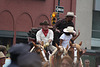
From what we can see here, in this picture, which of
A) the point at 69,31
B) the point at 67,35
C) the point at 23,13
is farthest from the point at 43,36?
the point at 23,13

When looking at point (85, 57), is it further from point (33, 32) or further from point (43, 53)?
point (43, 53)

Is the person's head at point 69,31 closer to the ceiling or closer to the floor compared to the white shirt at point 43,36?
closer to the ceiling

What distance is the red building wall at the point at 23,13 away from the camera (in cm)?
2666

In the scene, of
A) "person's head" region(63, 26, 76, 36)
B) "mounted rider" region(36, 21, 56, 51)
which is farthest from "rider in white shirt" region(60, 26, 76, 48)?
"mounted rider" region(36, 21, 56, 51)

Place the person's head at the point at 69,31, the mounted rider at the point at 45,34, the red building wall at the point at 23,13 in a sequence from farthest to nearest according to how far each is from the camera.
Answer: the red building wall at the point at 23,13
the mounted rider at the point at 45,34
the person's head at the point at 69,31

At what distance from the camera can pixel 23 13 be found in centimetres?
2739

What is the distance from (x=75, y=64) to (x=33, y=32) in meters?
2.96

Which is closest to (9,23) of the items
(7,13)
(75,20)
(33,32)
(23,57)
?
(7,13)

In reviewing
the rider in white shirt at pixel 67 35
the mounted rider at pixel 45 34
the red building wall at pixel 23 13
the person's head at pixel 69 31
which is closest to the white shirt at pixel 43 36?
the mounted rider at pixel 45 34

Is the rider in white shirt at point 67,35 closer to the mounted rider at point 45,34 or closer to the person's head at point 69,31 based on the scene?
the person's head at point 69,31

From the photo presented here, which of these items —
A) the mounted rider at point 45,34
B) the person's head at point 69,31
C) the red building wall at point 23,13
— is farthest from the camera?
the red building wall at point 23,13

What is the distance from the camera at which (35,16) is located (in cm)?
2795

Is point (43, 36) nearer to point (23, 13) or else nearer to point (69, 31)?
point (69, 31)

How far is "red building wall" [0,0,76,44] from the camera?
26656 millimetres
